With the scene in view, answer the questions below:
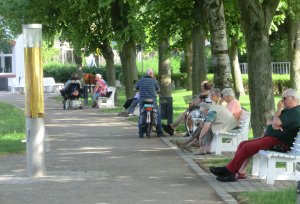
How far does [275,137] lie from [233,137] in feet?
11.8

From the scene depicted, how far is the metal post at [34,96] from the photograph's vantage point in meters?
12.0

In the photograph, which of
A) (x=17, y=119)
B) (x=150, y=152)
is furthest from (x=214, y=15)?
(x=17, y=119)

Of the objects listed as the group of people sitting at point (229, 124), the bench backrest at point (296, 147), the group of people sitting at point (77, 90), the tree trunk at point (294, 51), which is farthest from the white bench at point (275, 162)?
the group of people sitting at point (77, 90)

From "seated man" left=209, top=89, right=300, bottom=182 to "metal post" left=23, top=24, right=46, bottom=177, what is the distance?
2968mm

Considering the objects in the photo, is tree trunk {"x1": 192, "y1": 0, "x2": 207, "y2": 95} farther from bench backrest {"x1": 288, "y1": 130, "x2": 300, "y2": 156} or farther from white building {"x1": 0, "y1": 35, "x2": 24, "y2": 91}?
white building {"x1": 0, "y1": 35, "x2": 24, "y2": 91}

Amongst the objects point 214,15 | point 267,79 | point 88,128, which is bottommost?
point 88,128

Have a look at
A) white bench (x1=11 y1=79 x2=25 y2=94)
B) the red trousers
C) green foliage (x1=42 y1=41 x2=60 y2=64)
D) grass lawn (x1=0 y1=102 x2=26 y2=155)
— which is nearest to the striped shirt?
grass lawn (x1=0 y1=102 x2=26 y2=155)

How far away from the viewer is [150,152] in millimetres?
15406

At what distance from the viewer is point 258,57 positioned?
1329cm

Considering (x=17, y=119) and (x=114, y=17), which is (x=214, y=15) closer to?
(x=17, y=119)

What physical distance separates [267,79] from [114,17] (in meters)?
17.4

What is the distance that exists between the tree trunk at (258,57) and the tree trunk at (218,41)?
11.0ft

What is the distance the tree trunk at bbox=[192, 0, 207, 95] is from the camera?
21547 mm

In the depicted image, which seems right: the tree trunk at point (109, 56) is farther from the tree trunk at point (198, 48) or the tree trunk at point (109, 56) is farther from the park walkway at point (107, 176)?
the park walkway at point (107, 176)
